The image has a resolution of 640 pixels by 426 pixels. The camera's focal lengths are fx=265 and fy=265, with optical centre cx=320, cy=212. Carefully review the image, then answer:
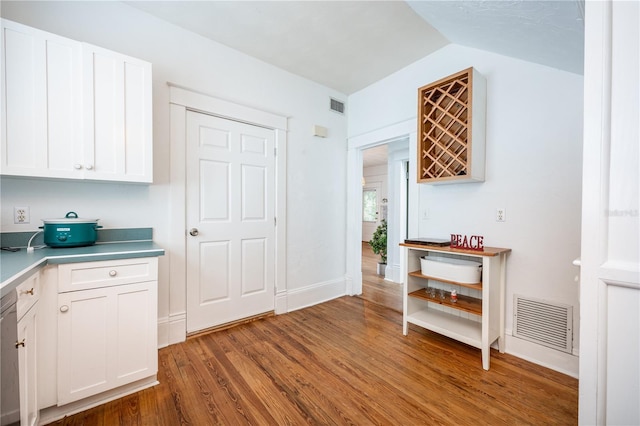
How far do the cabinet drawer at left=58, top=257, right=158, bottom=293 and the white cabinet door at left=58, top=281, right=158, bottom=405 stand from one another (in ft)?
0.11

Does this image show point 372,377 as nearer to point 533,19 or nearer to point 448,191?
point 448,191

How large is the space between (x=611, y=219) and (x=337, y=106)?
10.3 feet

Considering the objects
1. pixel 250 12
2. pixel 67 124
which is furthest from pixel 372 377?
pixel 250 12

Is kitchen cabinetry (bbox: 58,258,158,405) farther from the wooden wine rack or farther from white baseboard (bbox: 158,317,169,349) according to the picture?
the wooden wine rack

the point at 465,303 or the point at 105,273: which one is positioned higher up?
the point at 105,273

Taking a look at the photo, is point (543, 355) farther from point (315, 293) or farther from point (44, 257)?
point (44, 257)

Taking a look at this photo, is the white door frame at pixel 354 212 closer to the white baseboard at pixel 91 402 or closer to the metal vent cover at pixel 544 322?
the metal vent cover at pixel 544 322

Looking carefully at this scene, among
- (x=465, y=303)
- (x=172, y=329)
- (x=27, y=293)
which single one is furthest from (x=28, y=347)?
(x=465, y=303)

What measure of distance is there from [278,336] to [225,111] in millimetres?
2204

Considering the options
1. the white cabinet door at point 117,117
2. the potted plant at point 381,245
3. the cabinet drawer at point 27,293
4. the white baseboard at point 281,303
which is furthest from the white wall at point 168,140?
the potted plant at point 381,245

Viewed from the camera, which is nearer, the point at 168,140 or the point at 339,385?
the point at 339,385

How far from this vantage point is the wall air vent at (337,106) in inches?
138

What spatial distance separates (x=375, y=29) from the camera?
2336mm

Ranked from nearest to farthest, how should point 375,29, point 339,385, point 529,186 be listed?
point 339,385
point 529,186
point 375,29
